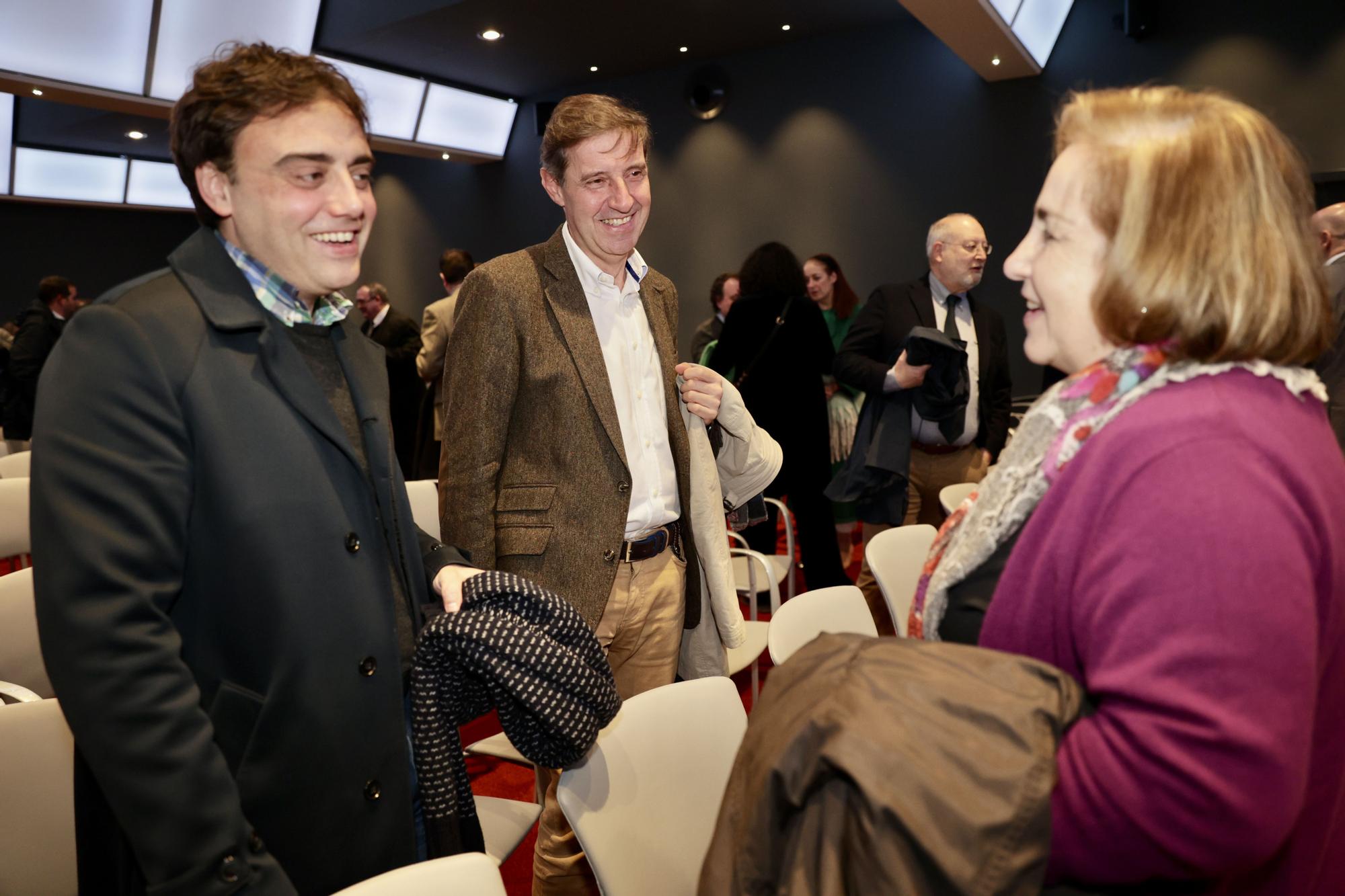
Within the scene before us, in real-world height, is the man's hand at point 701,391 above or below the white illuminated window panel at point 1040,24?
below

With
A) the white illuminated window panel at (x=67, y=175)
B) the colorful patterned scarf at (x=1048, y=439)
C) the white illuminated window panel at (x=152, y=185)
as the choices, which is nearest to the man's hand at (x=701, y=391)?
the colorful patterned scarf at (x=1048, y=439)

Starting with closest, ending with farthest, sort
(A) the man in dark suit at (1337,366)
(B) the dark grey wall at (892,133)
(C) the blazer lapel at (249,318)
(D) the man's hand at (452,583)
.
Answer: (C) the blazer lapel at (249,318) → (D) the man's hand at (452,583) → (A) the man in dark suit at (1337,366) → (B) the dark grey wall at (892,133)

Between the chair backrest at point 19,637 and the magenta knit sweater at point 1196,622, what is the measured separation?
2.39 meters

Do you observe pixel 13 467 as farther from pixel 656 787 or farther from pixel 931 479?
pixel 931 479

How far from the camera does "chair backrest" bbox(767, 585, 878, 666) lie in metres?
2.07

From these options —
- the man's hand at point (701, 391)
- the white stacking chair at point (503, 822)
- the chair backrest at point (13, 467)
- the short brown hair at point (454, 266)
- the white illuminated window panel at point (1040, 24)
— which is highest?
the white illuminated window panel at point (1040, 24)

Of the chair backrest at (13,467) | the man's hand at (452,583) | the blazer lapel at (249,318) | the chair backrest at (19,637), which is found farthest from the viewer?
the chair backrest at (13,467)

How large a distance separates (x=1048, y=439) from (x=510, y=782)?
2.64 metres

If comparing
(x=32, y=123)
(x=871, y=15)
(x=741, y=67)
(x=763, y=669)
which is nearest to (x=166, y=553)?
(x=763, y=669)

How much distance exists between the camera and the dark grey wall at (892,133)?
600 cm

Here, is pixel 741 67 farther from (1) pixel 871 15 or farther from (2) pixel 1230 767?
(2) pixel 1230 767

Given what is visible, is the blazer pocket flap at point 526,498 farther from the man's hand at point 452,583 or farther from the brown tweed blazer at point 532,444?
the man's hand at point 452,583

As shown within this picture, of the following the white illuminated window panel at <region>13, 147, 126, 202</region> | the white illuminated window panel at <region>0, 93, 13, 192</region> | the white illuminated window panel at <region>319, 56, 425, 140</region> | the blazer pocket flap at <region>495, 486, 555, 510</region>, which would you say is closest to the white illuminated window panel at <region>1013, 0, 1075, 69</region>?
the white illuminated window panel at <region>319, 56, 425, 140</region>

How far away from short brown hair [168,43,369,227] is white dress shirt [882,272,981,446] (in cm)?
277
